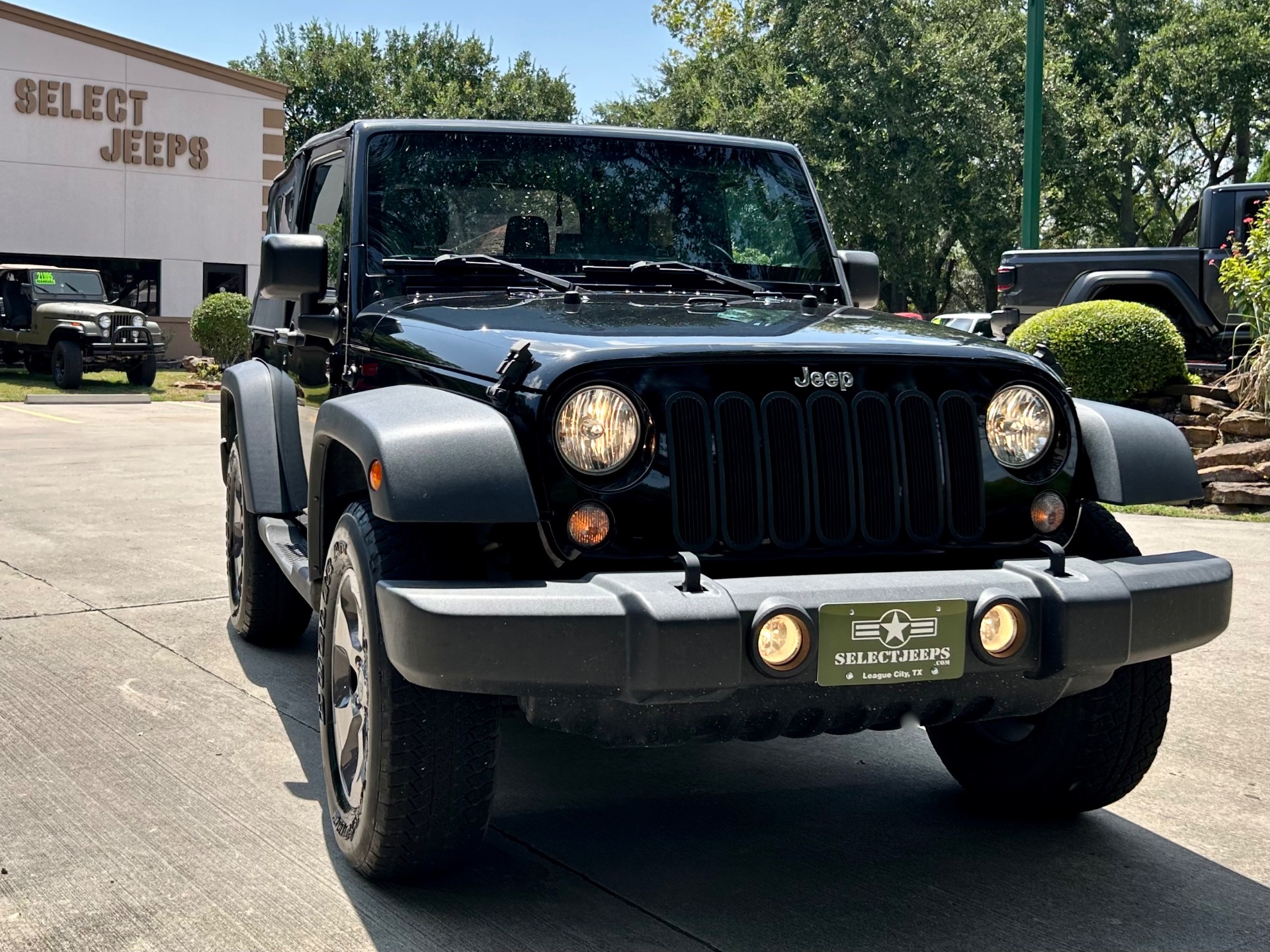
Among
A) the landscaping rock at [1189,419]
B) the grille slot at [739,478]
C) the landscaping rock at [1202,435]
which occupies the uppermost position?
the grille slot at [739,478]

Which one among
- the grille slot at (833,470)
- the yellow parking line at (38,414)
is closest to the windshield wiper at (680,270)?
the grille slot at (833,470)

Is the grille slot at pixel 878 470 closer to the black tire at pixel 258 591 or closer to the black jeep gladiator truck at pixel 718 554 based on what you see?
the black jeep gladiator truck at pixel 718 554

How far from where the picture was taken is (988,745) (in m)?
4.09

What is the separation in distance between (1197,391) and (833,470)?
9.30m

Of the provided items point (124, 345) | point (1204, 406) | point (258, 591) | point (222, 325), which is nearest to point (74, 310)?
point (124, 345)

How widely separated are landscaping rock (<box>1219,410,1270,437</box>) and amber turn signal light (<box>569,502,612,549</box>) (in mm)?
9108

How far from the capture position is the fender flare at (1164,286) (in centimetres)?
1331

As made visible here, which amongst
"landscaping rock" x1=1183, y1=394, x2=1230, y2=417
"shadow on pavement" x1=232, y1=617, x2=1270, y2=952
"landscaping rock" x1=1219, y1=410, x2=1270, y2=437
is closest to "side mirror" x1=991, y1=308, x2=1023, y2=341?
"landscaping rock" x1=1183, y1=394, x2=1230, y2=417

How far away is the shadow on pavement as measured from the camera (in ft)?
10.6

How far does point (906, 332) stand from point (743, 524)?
792 mm

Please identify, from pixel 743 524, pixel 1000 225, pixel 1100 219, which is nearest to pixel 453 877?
pixel 743 524

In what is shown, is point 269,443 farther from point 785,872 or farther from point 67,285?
point 67,285

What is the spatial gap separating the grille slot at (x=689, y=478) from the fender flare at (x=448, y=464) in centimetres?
32

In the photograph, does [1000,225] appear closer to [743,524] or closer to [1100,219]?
[1100,219]
